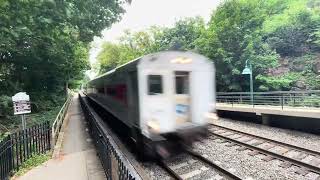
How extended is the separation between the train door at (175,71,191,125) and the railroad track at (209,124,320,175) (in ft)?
8.05

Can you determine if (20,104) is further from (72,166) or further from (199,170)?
(199,170)

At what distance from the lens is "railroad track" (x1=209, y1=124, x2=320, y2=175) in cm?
868

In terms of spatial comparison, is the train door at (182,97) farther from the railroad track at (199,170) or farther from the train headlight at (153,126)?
the railroad track at (199,170)

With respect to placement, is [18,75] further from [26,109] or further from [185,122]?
[185,122]

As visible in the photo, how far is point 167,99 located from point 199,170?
7.41ft

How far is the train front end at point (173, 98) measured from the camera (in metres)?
9.35

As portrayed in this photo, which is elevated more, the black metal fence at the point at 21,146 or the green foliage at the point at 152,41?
the green foliage at the point at 152,41

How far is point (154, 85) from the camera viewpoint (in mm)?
9625

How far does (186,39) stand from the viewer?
1796 inches

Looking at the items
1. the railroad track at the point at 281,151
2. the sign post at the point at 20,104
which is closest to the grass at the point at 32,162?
the sign post at the point at 20,104

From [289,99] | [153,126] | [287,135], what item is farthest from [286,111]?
[153,126]

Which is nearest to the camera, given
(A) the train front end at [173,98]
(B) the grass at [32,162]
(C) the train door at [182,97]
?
(B) the grass at [32,162]

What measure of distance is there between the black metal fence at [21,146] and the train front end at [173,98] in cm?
354

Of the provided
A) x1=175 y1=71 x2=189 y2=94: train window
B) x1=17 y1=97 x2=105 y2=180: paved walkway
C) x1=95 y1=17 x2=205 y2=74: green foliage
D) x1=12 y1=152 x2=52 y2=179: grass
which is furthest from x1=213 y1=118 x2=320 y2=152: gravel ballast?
x1=95 y1=17 x2=205 y2=74: green foliage
